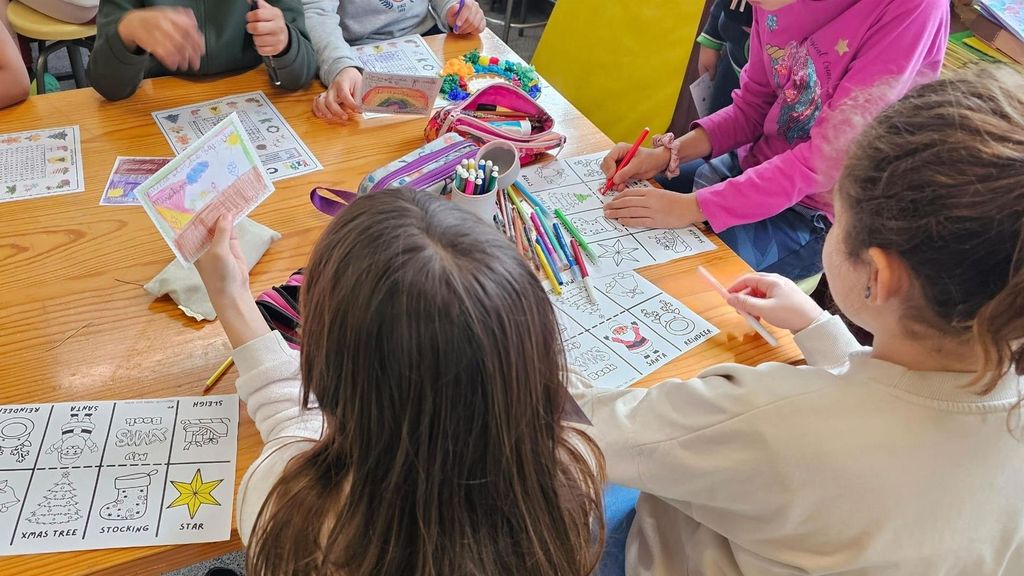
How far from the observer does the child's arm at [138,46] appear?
1.21 meters

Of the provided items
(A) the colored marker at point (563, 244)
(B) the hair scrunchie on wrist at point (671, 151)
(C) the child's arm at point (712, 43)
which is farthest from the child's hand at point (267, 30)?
(C) the child's arm at point (712, 43)

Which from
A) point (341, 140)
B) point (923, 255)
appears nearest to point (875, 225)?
point (923, 255)

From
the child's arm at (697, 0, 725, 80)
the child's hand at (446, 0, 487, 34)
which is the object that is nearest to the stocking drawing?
the child's hand at (446, 0, 487, 34)

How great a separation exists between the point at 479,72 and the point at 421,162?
437mm

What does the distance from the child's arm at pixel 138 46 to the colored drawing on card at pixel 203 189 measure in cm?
45

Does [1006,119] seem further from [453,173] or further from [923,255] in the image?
[453,173]

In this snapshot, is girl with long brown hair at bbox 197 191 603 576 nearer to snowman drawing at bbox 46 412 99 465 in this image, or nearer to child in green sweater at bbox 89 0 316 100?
snowman drawing at bbox 46 412 99 465

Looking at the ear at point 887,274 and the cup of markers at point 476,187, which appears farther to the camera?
the cup of markers at point 476,187

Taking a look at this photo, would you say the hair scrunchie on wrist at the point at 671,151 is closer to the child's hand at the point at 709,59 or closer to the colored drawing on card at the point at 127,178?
the child's hand at the point at 709,59

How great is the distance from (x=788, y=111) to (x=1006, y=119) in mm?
753

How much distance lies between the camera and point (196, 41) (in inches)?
48.4

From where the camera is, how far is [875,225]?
0.71 meters

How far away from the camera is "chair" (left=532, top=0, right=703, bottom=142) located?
5.34 ft

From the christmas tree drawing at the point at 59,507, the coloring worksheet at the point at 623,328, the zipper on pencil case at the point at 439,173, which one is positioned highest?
the zipper on pencil case at the point at 439,173
